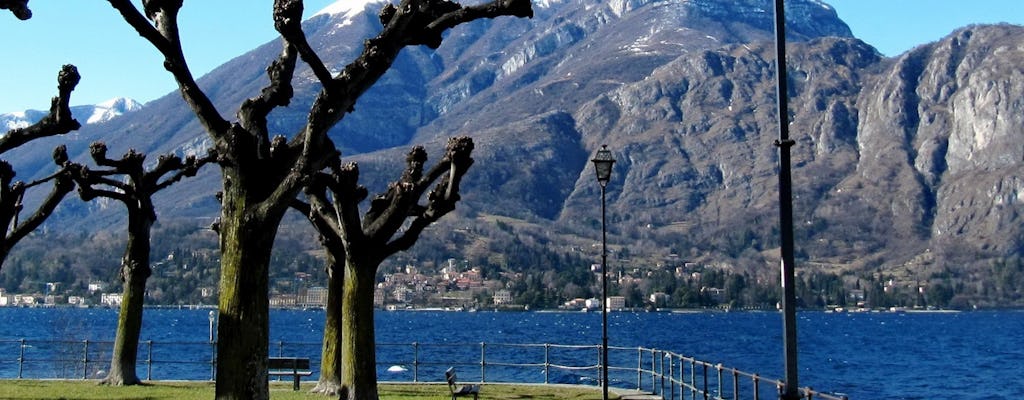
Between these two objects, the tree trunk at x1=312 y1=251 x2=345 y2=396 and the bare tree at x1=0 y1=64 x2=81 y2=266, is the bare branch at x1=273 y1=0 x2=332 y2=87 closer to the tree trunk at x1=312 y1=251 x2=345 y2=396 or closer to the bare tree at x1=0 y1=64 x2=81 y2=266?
the bare tree at x1=0 y1=64 x2=81 y2=266

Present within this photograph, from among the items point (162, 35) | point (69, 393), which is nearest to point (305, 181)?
point (162, 35)

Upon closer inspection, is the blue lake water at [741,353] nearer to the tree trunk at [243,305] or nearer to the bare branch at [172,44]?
the bare branch at [172,44]

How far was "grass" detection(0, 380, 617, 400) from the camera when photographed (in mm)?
26188

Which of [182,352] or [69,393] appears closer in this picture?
[69,393]

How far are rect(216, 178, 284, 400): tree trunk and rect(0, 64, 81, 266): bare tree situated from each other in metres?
8.80

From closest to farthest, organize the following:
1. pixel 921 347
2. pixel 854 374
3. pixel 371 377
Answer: pixel 371 377, pixel 854 374, pixel 921 347

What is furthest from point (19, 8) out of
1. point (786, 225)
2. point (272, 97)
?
point (786, 225)

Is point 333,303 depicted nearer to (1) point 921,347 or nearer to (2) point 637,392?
(2) point 637,392

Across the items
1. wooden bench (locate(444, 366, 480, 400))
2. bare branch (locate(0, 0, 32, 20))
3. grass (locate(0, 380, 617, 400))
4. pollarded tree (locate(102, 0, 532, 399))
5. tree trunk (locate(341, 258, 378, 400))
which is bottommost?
grass (locate(0, 380, 617, 400))

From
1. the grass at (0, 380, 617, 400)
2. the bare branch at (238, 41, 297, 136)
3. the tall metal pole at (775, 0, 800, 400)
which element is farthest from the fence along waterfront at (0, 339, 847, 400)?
the bare branch at (238, 41, 297, 136)

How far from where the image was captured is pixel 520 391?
3081 centimetres

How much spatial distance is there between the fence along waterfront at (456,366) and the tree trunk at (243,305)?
33.6 ft

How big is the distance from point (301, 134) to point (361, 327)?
742 centimetres

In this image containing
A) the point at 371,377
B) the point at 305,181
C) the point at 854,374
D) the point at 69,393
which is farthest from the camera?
the point at 854,374
